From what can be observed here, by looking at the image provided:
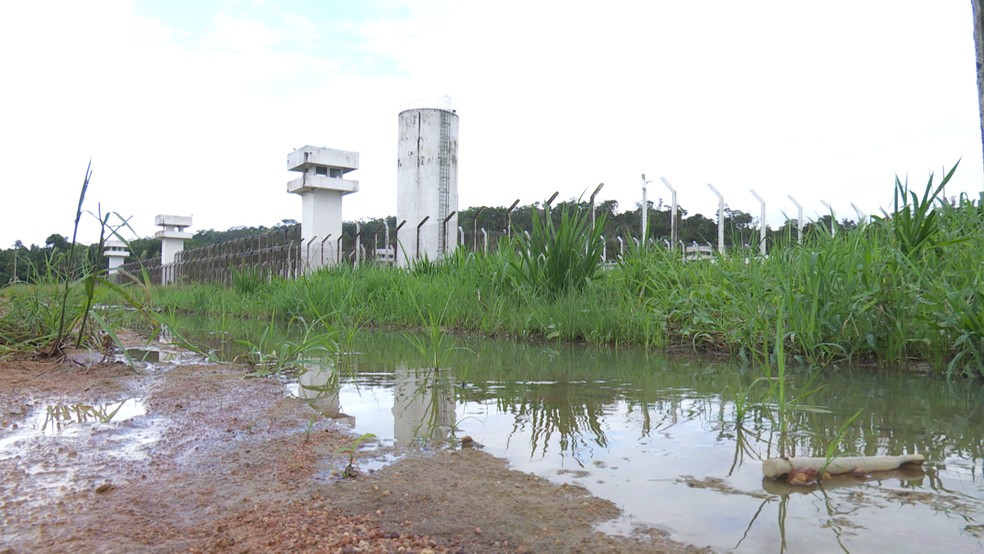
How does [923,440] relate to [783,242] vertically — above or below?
below

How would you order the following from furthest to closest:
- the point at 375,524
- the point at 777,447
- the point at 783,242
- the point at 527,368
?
the point at 783,242 < the point at 527,368 < the point at 777,447 < the point at 375,524

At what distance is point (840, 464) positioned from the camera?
1276mm

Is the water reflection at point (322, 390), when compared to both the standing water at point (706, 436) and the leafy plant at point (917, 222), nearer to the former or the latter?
the standing water at point (706, 436)

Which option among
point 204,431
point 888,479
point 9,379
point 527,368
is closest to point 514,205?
point 527,368

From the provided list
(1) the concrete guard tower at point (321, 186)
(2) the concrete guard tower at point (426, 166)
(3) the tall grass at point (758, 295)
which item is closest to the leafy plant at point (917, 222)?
(3) the tall grass at point (758, 295)

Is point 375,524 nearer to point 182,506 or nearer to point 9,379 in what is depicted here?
point 182,506

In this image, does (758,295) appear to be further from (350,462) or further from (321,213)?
(321,213)

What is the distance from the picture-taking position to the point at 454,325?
527 cm

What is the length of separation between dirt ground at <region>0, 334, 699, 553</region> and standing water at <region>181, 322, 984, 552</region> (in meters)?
0.11

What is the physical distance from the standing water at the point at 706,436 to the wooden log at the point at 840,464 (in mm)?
20

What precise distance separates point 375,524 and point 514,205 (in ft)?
18.9

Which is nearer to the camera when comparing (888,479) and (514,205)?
(888,479)

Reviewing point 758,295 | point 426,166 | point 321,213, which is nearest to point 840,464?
point 758,295

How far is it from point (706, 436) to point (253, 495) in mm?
1019
